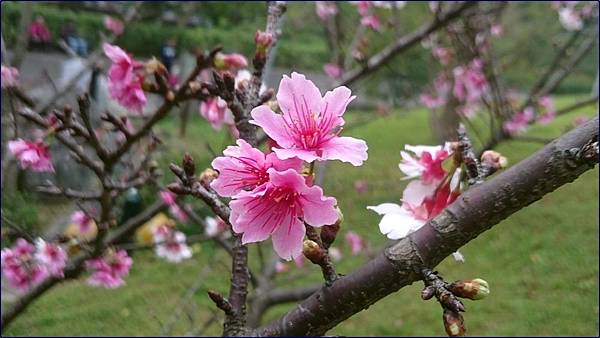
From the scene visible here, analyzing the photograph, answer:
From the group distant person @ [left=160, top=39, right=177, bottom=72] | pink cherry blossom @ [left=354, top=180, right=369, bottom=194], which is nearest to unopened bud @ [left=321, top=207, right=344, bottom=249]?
pink cherry blossom @ [left=354, top=180, right=369, bottom=194]

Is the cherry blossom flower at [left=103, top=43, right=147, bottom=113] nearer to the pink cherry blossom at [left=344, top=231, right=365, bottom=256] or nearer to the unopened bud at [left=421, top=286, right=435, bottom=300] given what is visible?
the unopened bud at [left=421, top=286, right=435, bottom=300]

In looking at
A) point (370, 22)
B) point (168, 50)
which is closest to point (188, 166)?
point (370, 22)

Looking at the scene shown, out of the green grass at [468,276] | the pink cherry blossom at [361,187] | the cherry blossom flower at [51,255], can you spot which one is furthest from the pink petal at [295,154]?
the pink cherry blossom at [361,187]

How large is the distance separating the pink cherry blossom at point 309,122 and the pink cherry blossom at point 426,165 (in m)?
0.22

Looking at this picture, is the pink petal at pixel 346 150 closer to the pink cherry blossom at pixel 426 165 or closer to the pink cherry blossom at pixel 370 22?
the pink cherry blossom at pixel 426 165

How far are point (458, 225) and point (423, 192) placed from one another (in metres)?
0.18

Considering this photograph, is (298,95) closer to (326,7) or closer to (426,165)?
(426,165)

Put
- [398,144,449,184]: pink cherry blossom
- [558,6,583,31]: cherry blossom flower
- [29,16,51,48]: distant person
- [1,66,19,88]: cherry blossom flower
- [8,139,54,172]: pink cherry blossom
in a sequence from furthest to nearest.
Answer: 1. [558,6,583,31]: cherry blossom flower
2. [29,16,51,48]: distant person
3. [1,66,19,88]: cherry blossom flower
4. [8,139,54,172]: pink cherry blossom
5. [398,144,449,184]: pink cherry blossom

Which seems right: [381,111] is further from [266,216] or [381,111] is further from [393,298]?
[266,216]

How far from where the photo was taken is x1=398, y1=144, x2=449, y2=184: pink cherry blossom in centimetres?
81

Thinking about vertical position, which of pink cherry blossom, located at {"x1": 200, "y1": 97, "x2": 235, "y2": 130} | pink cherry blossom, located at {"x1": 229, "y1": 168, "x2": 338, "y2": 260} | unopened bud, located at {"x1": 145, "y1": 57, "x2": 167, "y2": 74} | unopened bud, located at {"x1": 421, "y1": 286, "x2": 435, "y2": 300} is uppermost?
pink cherry blossom, located at {"x1": 229, "y1": 168, "x2": 338, "y2": 260}

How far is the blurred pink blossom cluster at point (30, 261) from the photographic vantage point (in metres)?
1.55

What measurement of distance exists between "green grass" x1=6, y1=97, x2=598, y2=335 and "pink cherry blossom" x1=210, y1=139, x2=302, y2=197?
184 cm

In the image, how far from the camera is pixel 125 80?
1.22 m
